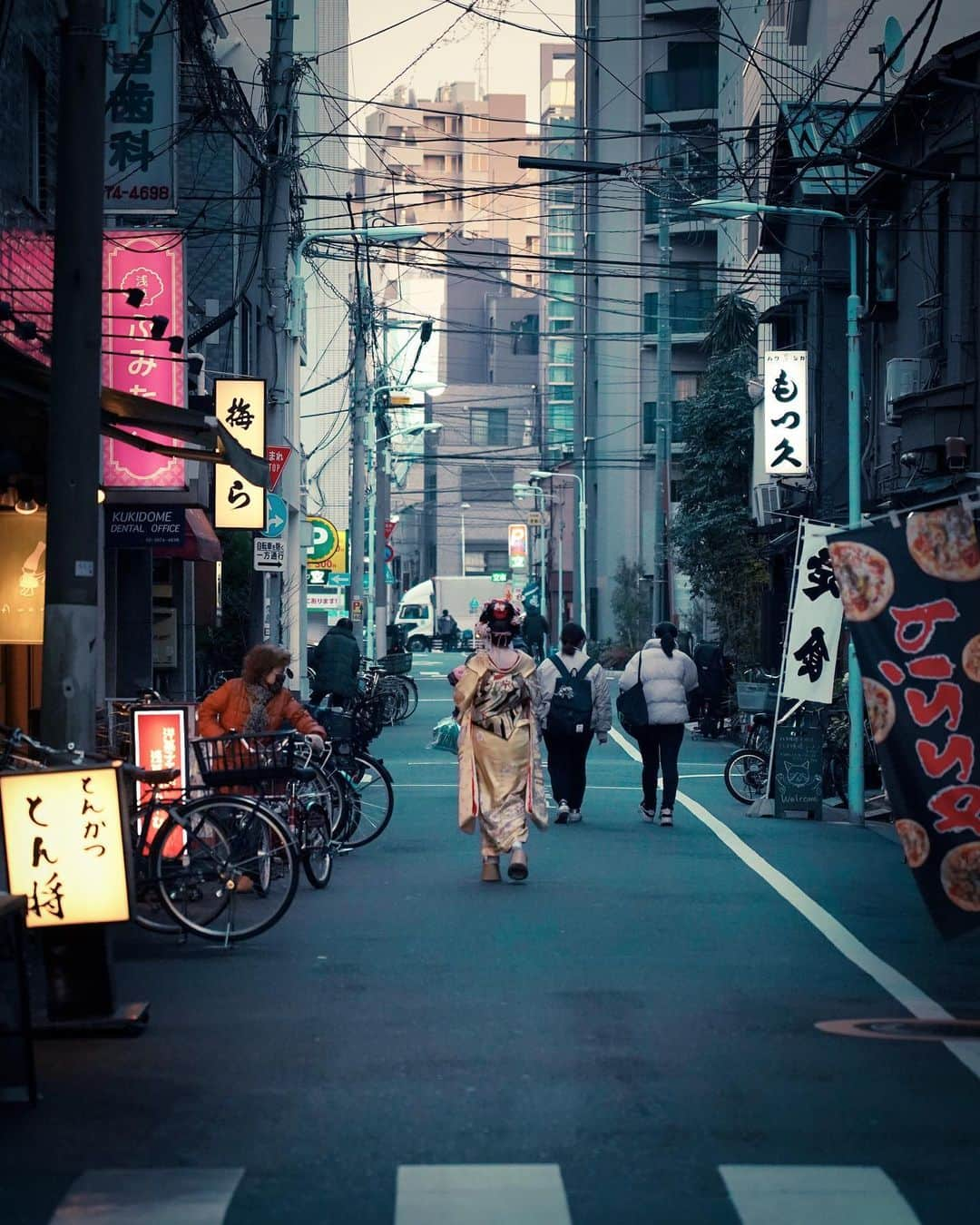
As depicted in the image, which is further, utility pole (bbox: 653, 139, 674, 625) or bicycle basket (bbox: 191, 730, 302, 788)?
utility pole (bbox: 653, 139, 674, 625)

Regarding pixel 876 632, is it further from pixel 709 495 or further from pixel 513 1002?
pixel 709 495

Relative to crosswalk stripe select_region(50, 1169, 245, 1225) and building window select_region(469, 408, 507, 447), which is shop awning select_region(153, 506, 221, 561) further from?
building window select_region(469, 408, 507, 447)

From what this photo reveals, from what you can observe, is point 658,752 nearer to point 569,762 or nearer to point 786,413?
point 569,762

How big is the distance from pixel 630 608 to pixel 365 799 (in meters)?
Result: 40.3

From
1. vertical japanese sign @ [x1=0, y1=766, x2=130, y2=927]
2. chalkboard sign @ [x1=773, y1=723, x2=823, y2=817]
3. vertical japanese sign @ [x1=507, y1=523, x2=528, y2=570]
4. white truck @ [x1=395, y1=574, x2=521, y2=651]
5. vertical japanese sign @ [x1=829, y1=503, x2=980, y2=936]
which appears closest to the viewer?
vertical japanese sign @ [x1=0, y1=766, x2=130, y2=927]

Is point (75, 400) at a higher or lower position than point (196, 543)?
higher

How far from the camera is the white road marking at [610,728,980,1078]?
8.12m

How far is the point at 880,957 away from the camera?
10.5 metres

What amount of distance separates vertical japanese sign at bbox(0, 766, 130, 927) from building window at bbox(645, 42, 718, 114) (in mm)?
62298

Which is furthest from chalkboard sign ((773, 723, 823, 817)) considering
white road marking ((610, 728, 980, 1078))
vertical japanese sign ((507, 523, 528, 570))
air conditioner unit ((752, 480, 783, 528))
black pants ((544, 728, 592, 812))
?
vertical japanese sign ((507, 523, 528, 570))

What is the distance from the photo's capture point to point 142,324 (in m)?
18.6

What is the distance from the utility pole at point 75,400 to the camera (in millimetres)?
9344

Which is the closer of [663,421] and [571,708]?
[571,708]

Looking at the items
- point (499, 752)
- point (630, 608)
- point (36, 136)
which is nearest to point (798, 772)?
point (499, 752)
